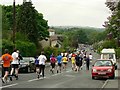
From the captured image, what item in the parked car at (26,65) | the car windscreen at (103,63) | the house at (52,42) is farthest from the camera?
the house at (52,42)

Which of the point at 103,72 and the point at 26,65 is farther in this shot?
the point at 26,65

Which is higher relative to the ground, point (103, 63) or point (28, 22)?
point (28, 22)

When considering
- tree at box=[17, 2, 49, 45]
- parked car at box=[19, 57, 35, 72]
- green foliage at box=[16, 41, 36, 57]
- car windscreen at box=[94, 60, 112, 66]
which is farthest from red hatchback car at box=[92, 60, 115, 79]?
tree at box=[17, 2, 49, 45]

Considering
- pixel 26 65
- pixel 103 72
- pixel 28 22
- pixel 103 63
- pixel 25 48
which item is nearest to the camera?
pixel 103 72

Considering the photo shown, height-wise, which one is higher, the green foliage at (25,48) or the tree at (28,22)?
the tree at (28,22)

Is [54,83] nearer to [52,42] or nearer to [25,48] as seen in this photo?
[25,48]

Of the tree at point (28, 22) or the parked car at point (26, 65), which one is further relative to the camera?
the tree at point (28, 22)

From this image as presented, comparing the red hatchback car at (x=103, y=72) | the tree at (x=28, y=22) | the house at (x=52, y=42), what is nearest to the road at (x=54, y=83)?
the red hatchback car at (x=103, y=72)

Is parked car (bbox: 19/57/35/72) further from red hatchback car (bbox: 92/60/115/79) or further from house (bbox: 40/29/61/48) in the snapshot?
house (bbox: 40/29/61/48)

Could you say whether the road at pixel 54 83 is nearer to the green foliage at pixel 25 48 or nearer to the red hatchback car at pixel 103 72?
the red hatchback car at pixel 103 72

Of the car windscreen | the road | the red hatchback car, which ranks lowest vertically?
the road

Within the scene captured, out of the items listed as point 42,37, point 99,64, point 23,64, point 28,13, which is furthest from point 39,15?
point 99,64

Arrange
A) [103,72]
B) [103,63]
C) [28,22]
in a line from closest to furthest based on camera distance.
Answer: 1. [103,72]
2. [103,63]
3. [28,22]

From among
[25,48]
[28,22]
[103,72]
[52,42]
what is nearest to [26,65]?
[103,72]
